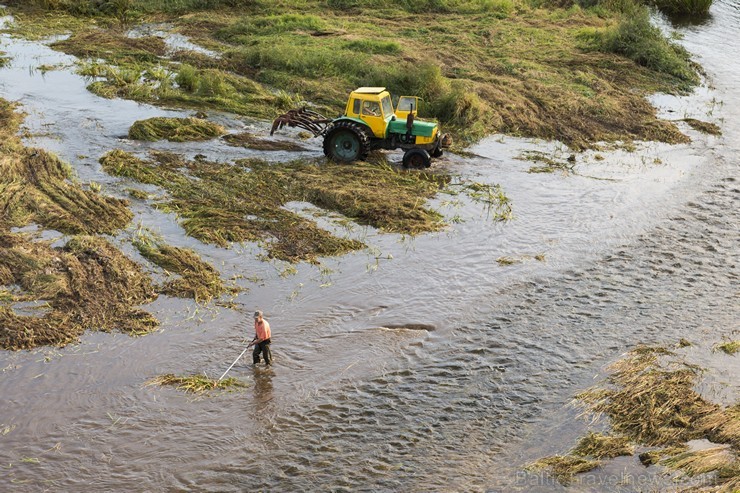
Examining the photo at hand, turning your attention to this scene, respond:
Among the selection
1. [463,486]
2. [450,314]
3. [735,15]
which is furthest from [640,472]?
[735,15]

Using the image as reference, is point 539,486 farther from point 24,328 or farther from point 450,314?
point 24,328

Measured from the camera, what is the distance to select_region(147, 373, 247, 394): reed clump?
11938 mm

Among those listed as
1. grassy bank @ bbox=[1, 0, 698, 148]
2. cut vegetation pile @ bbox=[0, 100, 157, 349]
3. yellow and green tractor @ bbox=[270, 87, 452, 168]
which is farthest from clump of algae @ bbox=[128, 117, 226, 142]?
yellow and green tractor @ bbox=[270, 87, 452, 168]

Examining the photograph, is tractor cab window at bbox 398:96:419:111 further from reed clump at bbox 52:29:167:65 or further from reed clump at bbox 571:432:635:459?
reed clump at bbox 52:29:167:65

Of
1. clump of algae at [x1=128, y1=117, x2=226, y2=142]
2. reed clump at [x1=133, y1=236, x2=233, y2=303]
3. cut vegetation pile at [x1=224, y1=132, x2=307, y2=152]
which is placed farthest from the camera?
clump of algae at [x1=128, y1=117, x2=226, y2=142]

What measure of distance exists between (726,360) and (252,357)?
25.2 feet

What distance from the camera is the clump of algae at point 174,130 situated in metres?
21.4

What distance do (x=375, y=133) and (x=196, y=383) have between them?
994cm

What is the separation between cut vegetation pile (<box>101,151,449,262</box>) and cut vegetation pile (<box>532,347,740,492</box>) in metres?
6.21

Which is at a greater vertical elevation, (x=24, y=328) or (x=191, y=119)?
(x=191, y=119)

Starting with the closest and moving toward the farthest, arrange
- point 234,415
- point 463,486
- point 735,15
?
point 463,486, point 234,415, point 735,15

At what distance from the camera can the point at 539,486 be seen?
10.3m

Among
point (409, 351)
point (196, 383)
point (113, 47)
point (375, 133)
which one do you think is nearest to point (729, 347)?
point (409, 351)

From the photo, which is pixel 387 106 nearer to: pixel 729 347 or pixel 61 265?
pixel 61 265
